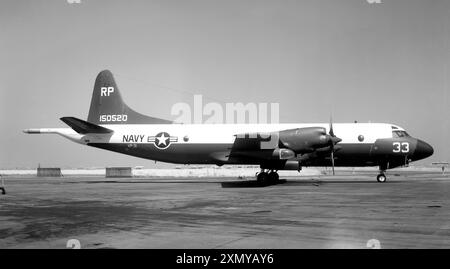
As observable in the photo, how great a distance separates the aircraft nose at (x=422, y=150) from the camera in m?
32.0

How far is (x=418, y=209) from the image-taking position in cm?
1466

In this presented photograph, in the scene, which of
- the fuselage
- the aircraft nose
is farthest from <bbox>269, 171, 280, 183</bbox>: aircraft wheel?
the aircraft nose

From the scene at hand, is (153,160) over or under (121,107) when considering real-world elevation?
under

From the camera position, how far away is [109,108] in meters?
35.2

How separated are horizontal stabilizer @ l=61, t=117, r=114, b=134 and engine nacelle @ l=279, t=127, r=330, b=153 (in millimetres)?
14440

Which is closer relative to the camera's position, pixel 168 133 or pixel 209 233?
pixel 209 233

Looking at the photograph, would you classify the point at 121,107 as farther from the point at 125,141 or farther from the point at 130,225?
the point at 130,225

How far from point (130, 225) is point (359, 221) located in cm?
649

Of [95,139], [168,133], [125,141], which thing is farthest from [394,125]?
[95,139]

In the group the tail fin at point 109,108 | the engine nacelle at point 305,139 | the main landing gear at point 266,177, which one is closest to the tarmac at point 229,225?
the engine nacelle at point 305,139

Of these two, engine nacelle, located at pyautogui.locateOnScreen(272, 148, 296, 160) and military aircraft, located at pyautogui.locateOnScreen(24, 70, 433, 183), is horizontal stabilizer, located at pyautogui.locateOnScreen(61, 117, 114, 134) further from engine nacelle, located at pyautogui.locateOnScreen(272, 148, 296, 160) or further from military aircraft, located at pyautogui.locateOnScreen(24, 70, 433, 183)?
engine nacelle, located at pyautogui.locateOnScreen(272, 148, 296, 160)

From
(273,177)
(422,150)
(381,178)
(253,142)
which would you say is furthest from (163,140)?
(422,150)

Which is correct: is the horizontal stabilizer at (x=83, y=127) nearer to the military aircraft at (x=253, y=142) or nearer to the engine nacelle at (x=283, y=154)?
the military aircraft at (x=253, y=142)
